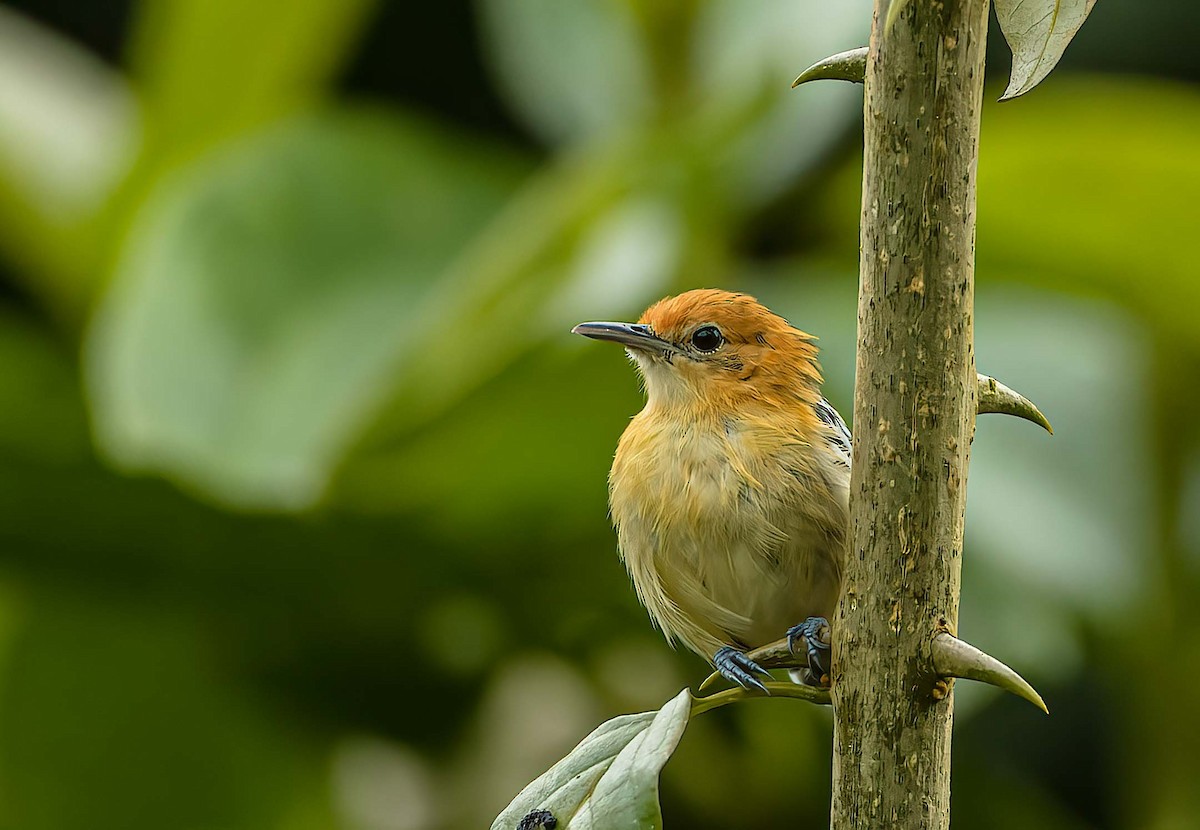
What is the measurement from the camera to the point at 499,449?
257cm

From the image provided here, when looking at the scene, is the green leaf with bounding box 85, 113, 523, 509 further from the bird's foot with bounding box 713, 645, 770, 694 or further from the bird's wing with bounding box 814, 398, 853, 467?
the bird's foot with bounding box 713, 645, 770, 694

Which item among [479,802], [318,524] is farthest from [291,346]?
[479,802]

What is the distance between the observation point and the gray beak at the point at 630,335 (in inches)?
63.6

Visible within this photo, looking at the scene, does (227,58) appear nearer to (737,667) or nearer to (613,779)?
(737,667)

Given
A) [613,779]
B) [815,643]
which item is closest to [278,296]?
[815,643]

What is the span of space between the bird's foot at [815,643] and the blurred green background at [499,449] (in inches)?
46.4

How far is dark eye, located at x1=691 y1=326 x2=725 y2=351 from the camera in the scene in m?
1.71

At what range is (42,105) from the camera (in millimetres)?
3717

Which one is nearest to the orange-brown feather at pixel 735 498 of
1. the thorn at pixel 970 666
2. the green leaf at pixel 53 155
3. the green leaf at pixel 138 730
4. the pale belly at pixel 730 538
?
the pale belly at pixel 730 538

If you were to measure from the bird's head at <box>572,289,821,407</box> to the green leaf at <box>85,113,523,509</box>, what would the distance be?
954 millimetres

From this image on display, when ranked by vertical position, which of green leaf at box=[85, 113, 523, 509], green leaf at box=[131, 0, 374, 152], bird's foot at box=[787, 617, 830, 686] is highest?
green leaf at box=[131, 0, 374, 152]

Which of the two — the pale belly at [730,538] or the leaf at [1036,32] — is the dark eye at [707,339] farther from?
the leaf at [1036,32]

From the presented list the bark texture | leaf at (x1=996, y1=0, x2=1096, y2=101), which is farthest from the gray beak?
leaf at (x1=996, y1=0, x2=1096, y2=101)

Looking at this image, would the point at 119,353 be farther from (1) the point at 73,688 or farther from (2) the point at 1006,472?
(2) the point at 1006,472
